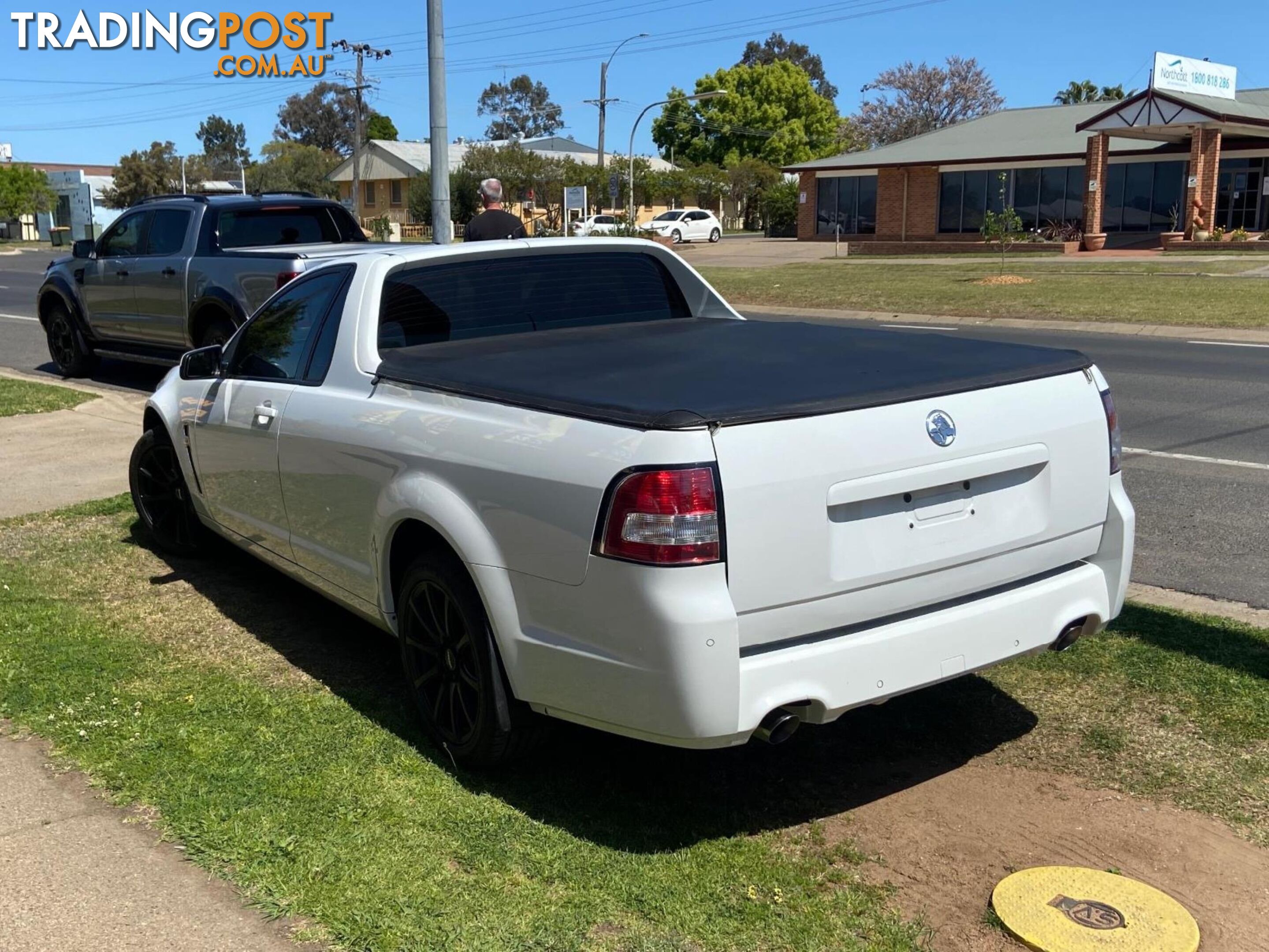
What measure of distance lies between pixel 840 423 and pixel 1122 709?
185 cm

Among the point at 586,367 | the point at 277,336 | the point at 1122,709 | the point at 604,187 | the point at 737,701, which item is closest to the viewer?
the point at 737,701

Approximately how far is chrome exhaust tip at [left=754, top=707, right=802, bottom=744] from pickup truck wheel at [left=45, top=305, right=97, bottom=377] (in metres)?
12.2

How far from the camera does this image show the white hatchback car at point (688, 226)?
180 feet

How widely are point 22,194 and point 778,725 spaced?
8345 cm

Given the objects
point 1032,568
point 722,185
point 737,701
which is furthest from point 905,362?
point 722,185

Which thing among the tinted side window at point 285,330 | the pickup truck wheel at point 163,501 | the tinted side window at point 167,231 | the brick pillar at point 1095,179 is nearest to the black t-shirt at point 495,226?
the tinted side window at point 167,231

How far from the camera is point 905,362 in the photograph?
3971 mm

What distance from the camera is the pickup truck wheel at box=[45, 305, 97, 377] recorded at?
13688 mm

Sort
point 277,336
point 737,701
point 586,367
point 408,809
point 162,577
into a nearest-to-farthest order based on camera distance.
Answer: point 737,701 → point 408,809 → point 586,367 → point 277,336 → point 162,577

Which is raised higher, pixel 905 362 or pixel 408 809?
pixel 905 362

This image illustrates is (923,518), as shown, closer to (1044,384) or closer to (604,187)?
(1044,384)

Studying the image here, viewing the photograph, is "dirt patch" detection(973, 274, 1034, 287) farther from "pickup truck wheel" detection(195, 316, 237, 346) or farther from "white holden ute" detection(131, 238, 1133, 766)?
"white holden ute" detection(131, 238, 1133, 766)

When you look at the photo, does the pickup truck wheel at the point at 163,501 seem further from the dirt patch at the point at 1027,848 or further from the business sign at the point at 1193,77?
the business sign at the point at 1193,77

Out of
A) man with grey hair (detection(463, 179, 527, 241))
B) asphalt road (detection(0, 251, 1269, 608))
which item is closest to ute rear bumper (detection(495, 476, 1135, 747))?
asphalt road (detection(0, 251, 1269, 608))
